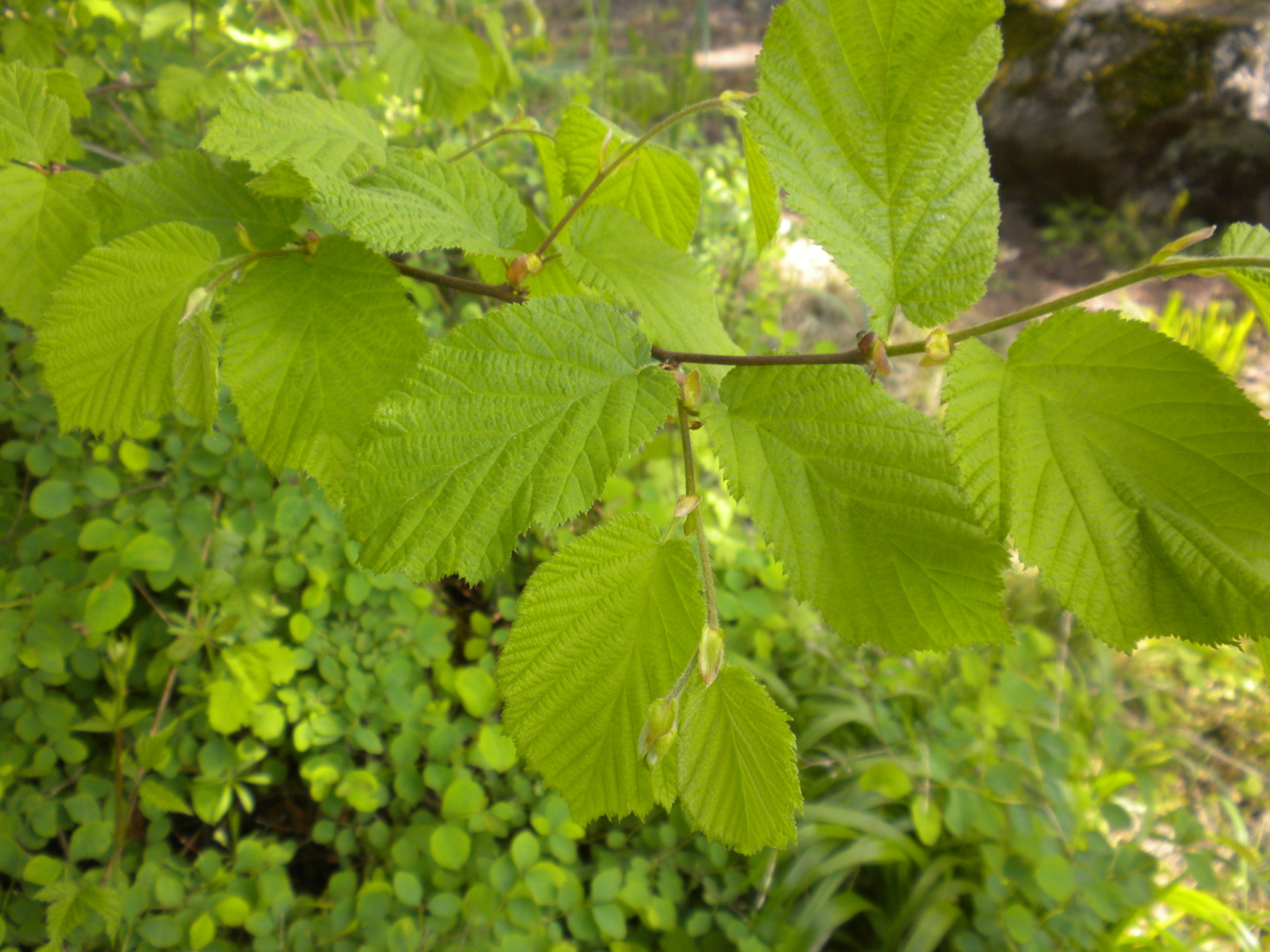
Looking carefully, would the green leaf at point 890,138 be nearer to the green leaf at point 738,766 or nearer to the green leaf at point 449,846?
the green leaf at point 738,766

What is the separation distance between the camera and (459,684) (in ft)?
4.33

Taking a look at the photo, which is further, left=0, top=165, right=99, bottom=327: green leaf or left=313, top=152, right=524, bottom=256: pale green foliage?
left=0, top=165, right=99, bottom=327: green leaf

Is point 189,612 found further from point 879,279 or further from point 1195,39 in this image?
point 1195,39

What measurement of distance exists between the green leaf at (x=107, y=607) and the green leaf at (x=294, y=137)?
76 cm

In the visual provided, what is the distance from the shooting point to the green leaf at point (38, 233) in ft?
1.76

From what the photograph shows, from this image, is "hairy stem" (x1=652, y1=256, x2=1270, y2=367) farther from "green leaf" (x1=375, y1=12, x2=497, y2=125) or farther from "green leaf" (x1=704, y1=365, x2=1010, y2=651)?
"green leaf" (x1=375, y1=12, x2=497, y2=125)

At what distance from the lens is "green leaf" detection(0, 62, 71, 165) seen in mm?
554

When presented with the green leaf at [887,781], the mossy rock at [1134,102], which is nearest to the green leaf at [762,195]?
the green leaf at [887,781]

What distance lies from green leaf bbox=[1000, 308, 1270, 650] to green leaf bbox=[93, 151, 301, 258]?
50 centimetres

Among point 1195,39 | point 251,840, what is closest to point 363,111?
point 251,840

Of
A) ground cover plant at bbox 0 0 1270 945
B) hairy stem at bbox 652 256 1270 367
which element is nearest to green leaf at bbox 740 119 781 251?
ground cover plant at bbox 0 0 1270 945

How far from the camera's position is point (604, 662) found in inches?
15.2

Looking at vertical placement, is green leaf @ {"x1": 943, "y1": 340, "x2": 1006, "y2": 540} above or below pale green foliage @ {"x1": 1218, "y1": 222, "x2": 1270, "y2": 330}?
below

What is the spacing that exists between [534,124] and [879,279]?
1.35ft
